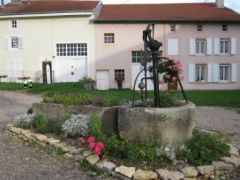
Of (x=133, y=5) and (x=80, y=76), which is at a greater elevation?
(x=133, y=5)

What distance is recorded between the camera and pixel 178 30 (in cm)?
2986

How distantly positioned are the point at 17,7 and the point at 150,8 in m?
12.9

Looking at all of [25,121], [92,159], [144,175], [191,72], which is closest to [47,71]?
[191,72]

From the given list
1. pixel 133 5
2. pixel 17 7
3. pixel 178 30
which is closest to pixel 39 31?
pixel 17 7

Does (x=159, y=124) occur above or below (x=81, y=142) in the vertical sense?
above

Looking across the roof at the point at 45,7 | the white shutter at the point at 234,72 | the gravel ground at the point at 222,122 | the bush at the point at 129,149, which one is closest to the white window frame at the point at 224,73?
the white shutter at the point at 234,72

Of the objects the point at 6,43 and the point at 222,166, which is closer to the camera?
the point at 222,166

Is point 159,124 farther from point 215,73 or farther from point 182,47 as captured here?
point 215,73

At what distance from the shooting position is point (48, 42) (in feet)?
99.2

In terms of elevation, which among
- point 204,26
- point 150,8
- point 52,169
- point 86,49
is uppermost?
point 150,8

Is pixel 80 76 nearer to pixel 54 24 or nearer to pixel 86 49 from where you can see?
pixel 86 49

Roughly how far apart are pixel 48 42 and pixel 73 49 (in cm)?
235

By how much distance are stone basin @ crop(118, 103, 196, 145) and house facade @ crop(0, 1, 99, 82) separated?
23676 mm

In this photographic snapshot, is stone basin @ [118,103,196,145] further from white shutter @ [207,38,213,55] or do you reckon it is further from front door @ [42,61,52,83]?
front door @ [42,61,52,83]
